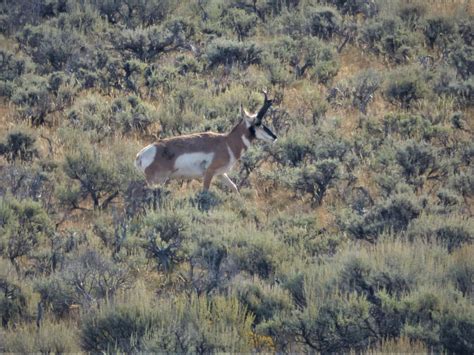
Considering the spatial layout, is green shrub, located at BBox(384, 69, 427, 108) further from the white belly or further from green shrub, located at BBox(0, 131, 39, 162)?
green shrub, located at BBox(0, 131, 39, 162)

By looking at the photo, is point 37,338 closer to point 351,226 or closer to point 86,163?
point 351,226

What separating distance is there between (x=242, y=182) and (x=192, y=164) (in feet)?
3.63

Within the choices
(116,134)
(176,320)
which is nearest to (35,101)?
(116,134)

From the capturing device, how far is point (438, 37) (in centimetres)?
2130

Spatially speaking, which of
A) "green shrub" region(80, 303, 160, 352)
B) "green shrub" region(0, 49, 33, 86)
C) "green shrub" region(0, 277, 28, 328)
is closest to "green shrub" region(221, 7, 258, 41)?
"green shrub" region(0, 49, 33, 86)

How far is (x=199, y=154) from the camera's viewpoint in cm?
1396

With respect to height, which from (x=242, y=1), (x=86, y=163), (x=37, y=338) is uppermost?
(x=37, y=338)

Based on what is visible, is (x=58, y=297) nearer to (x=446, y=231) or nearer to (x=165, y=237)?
(x=165, y=237)

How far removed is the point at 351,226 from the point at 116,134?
545 cm

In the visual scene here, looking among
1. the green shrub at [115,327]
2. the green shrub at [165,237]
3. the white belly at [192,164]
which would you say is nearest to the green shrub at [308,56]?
the white belly at [192,164]

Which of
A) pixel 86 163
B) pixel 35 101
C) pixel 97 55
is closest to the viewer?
pixel 86 163

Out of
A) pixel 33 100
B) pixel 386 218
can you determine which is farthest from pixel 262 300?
pixel 33 100

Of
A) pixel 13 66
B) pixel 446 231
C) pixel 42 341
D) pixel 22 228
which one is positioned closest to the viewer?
pixel 42 341

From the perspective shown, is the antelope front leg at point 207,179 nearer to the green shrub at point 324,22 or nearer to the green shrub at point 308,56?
the green shrub at point 308,56
